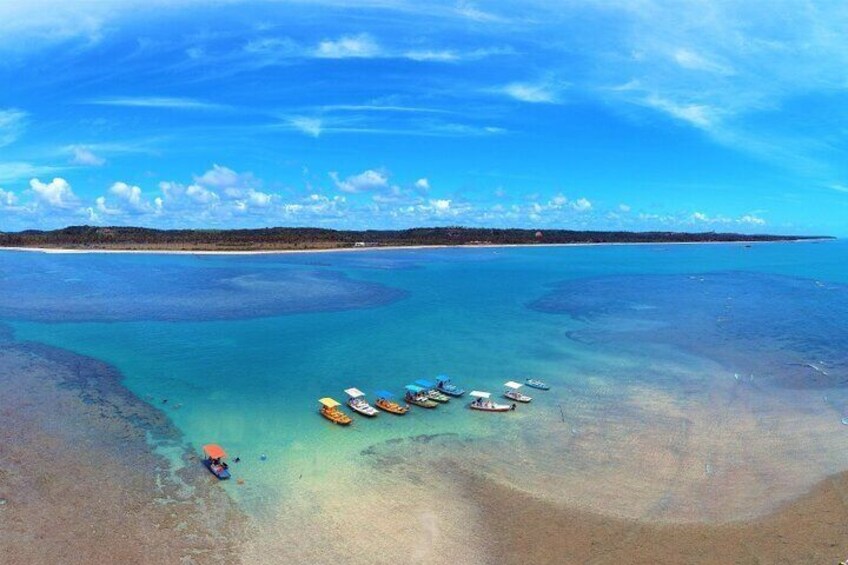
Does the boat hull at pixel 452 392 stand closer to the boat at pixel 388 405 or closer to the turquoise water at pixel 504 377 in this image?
the turquoise water at pixel 504 377

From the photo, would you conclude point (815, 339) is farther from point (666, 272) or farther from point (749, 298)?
point (666, 272)

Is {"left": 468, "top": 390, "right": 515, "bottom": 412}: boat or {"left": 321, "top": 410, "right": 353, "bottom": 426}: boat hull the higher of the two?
{"left": 468, "top": 390, "right": 515, "bottom": 412}: boat

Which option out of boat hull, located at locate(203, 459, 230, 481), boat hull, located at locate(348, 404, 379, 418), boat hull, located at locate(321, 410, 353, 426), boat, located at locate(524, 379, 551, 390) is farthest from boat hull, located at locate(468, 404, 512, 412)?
boat hull, located at locate(203, 459, 230, 481)

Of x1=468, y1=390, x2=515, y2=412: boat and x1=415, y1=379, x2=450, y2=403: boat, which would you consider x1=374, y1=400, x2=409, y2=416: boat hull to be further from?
x1=468, y1=390, x2=515, y2=412: boat

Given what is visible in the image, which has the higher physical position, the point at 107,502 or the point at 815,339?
the point at 815,339

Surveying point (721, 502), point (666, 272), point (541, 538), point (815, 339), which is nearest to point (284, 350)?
point (541, 538)

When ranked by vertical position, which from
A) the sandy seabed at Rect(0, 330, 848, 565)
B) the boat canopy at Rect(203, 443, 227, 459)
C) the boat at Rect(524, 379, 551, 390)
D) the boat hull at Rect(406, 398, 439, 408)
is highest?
the boat at Rect(524, 379, 551, 390)
